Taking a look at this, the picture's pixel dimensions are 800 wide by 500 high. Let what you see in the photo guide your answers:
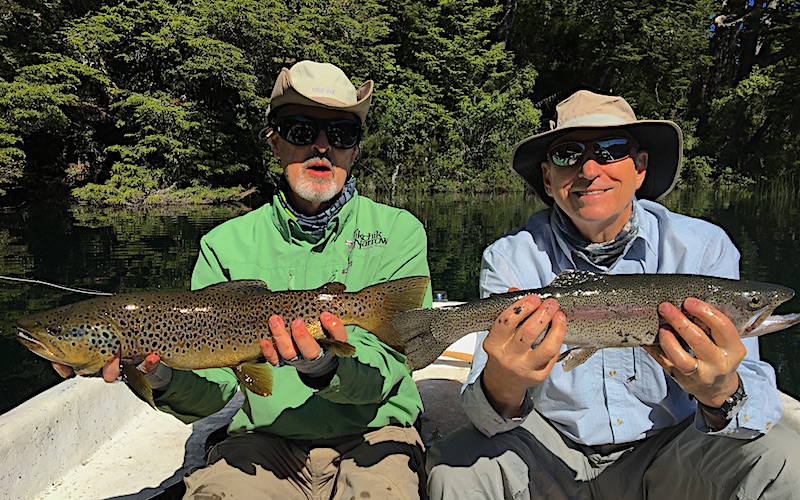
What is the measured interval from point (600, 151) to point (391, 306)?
1267 millimetres

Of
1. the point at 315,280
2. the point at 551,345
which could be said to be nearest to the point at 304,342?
the point at 315,280

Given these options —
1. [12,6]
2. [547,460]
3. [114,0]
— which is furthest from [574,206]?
[114,0]

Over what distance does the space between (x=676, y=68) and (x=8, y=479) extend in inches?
1870

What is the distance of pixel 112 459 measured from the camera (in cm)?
390

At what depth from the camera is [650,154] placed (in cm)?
332

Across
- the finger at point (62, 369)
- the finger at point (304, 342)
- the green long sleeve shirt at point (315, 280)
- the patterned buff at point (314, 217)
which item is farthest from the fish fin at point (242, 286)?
the finger at point (62, 369)

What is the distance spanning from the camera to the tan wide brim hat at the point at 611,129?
2.95 meters

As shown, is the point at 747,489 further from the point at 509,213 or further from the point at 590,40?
the point at 590,40

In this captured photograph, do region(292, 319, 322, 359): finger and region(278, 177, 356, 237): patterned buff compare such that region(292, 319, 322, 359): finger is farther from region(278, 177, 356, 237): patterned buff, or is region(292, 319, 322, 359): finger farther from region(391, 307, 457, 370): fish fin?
region(278, 177, 356, 237): patterned buff

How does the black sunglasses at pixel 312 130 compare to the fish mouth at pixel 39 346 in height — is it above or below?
above

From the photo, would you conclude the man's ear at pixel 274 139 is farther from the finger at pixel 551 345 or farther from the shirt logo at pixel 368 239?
the finger at pixel 551 345

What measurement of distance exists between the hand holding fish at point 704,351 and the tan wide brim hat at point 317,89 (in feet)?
6.35

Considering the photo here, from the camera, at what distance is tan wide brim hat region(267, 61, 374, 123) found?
3.21m

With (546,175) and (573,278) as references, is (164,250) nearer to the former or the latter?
(546,175)
